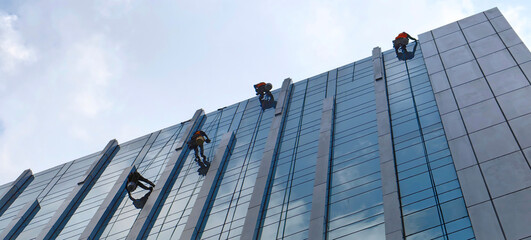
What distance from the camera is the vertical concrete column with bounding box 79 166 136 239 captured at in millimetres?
39344

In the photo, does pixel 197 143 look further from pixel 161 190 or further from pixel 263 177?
pixel 263 177

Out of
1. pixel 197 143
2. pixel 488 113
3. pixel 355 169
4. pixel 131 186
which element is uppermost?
pixel 197 143

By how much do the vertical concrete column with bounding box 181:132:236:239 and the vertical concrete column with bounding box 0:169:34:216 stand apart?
21.5 metres

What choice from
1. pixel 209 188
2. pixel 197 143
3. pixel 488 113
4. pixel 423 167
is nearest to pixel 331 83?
pixel 197 143

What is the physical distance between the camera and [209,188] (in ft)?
127

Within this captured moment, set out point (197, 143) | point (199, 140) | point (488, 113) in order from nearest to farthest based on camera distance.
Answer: point (488, 113), point (199, 140), point (197, 143)

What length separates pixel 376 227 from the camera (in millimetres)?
27328

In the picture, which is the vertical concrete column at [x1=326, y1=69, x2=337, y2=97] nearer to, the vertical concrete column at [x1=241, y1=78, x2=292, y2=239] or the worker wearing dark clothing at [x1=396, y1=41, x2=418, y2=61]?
the vertical concrete column at [x1=241, y1=78, x2=292, y2=239]

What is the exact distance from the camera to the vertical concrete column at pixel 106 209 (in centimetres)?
3934

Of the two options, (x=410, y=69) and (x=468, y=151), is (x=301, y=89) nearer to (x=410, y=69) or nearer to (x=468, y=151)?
(x=410, y=69)

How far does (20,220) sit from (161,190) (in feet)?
42.0

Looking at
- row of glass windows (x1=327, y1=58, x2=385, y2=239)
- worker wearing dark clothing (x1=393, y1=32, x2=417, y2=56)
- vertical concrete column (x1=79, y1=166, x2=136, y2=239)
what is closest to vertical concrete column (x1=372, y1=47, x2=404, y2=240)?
row of glass windows (x1=327, y1=58, x2=385, y2=239)

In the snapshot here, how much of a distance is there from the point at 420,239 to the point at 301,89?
2939cm

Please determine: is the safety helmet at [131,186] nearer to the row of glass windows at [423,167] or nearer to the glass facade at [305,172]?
the glass facade at [305,172]
